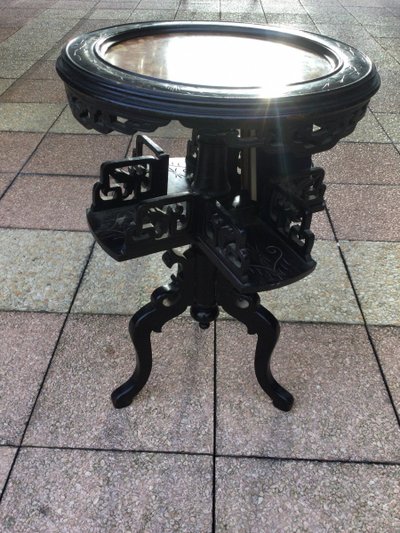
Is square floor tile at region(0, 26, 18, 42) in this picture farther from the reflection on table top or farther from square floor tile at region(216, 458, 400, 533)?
square floor tile at region(216, 458, 400, 533)

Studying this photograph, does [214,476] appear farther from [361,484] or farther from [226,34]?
[226,34]

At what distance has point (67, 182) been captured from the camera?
3676 millimetres

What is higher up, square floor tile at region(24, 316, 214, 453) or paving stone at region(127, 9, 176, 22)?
square floor tile at region(24, 316, 214, 453)

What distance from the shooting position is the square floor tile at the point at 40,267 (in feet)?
8.66

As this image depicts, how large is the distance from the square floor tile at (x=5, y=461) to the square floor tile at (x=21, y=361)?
3 cm

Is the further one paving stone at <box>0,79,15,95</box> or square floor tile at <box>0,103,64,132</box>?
paving stone at <box>0,79,15,95</box>

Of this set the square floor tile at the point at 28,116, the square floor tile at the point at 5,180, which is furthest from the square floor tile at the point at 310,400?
the square floor tile at the point at 28,116

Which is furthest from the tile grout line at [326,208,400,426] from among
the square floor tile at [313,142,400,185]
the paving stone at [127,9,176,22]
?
the paving stone at [127,9,176,22]

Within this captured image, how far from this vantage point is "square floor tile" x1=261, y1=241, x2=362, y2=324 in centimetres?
259

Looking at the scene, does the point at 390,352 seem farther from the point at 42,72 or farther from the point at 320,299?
the point at 42,72

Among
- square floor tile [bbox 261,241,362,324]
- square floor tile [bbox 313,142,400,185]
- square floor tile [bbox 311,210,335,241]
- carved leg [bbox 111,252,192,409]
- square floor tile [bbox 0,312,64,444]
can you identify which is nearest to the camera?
carved leg [bbox 111,252,192,409]

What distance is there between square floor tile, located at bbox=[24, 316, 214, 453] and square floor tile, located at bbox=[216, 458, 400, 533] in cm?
19

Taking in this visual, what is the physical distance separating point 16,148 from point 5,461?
2829 millimetres

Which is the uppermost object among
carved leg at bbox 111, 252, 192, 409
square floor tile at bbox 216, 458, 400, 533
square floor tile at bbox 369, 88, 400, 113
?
carved leg at bbox 111, 252, 192, 409
